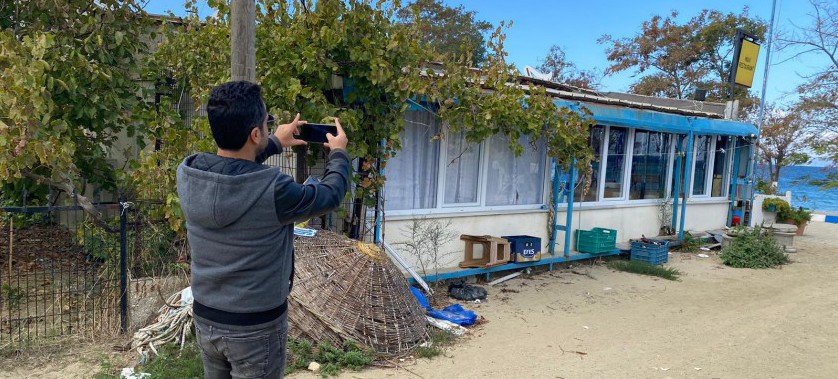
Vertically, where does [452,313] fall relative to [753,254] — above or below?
below

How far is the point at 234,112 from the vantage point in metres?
2.06

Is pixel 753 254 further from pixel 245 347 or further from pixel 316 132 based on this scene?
pixel 245 347

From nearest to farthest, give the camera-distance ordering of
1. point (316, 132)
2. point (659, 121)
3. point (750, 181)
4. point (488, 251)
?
1. point (316, 132)
2. point (488, 251)
3. point (659, 121)
4. point (750, 181)

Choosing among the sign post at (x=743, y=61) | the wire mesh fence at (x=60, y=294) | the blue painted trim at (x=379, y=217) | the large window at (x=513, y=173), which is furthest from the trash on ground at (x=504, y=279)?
the sign post at (x=743, y=61)

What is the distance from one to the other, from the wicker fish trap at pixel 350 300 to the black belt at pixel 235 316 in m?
2.59

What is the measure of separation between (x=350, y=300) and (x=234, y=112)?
3102mm

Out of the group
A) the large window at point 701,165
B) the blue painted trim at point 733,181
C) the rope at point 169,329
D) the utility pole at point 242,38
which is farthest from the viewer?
the blue painted trim at point 733,181

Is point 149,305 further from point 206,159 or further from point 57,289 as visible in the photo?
point 206,159

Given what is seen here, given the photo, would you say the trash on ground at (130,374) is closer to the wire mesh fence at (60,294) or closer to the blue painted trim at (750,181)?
the wire mesh fence at (60,294)

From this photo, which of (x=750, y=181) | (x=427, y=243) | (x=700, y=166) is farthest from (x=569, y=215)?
(x=750, y=181)

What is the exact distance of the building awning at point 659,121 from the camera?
8500 millimetres

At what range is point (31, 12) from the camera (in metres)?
6.27

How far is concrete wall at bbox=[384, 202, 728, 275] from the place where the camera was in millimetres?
7172

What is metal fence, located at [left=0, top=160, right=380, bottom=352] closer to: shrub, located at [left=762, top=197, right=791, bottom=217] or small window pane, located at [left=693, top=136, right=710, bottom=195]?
small window pane, located at [left=693, top=136, right=710, bottom=195]
